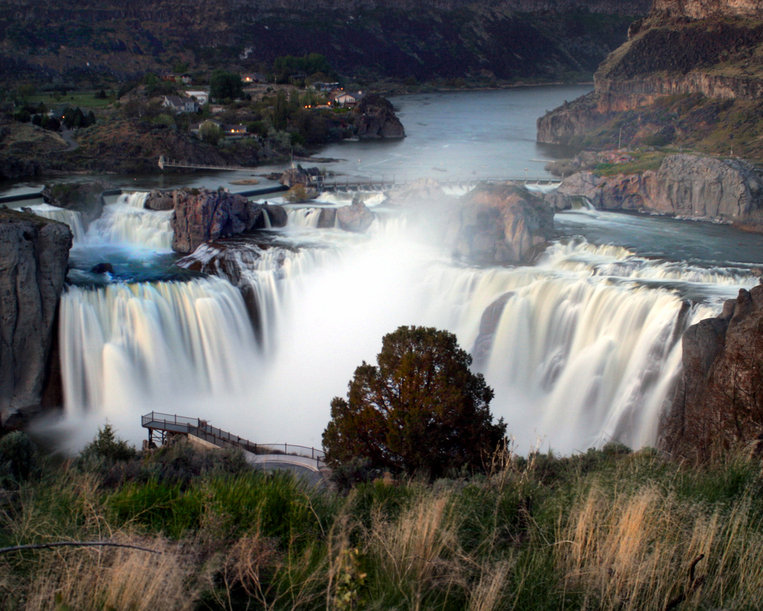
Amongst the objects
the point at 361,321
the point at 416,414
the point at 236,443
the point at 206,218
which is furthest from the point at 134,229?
the point at 416,414

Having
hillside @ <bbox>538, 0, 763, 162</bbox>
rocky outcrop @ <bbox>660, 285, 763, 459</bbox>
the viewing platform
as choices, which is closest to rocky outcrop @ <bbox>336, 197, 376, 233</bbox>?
the viewing platform

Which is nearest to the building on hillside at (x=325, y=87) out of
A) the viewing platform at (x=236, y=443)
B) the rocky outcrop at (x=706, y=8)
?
the rocky outcrop at (x=706, y=8)

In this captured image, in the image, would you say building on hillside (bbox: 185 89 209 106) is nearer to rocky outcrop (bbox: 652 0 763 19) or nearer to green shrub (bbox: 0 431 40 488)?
rocky outcrop (bbox: 652 0 763 19)

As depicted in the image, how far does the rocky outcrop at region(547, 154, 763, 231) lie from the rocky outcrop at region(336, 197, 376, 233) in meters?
11.1

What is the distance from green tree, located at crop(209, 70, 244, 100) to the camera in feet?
269

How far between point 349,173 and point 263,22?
309 ft

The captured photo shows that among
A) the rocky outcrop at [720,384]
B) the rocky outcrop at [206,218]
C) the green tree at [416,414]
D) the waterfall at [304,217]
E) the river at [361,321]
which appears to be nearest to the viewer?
the green tree at [416,414]

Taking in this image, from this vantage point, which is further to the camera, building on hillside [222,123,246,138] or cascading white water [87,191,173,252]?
building on hillside [222,123,246,138]

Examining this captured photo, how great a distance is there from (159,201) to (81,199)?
365cm

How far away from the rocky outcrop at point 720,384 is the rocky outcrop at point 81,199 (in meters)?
27.7

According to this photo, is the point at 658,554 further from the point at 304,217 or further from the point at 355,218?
the point at 304,217

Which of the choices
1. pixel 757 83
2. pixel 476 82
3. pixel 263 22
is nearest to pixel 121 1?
pixel 263 22

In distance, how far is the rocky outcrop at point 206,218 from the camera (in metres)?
33.7

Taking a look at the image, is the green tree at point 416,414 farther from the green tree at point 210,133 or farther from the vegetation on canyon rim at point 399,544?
the green tree at point 210,133
